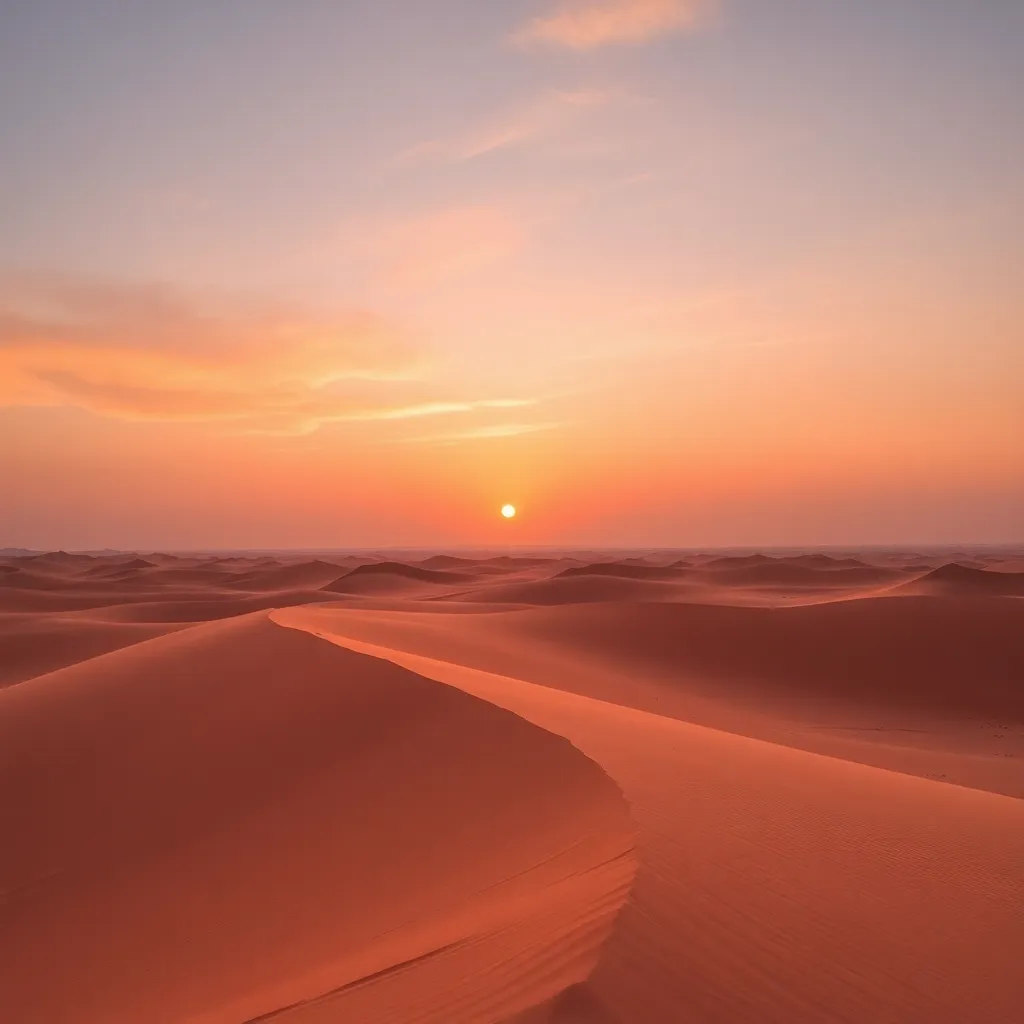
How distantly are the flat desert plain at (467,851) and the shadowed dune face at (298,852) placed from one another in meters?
0.03

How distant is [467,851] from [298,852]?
62.4 inches

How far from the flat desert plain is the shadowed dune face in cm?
3

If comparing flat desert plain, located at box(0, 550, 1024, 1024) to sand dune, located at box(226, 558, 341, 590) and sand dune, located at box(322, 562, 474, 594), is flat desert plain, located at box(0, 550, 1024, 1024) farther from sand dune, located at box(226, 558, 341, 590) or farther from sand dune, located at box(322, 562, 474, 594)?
sand dune, located at box(226, 558, 341, 590)

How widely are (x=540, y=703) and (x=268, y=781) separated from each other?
3.01 m

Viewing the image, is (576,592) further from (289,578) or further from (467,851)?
(467,851)

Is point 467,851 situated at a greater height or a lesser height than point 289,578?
lesser

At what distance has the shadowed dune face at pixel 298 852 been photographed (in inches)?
150

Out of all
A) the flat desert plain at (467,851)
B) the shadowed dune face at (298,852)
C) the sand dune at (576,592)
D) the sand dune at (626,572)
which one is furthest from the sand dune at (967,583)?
the shadowed dune face at (298,852)

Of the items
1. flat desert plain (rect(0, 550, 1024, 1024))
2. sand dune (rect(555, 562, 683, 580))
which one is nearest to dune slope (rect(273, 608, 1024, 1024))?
flat desert plain (rect(0, 550, 1024, 1024))

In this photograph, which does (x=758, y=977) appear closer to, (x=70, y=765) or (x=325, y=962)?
(x=325, y=962)

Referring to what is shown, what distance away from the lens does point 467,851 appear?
18.0 ft

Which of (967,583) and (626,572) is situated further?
(626,572)

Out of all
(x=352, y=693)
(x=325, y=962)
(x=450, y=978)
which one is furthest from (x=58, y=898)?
(x=450, y=978)

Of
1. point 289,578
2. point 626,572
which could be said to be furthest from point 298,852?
point 289,578
